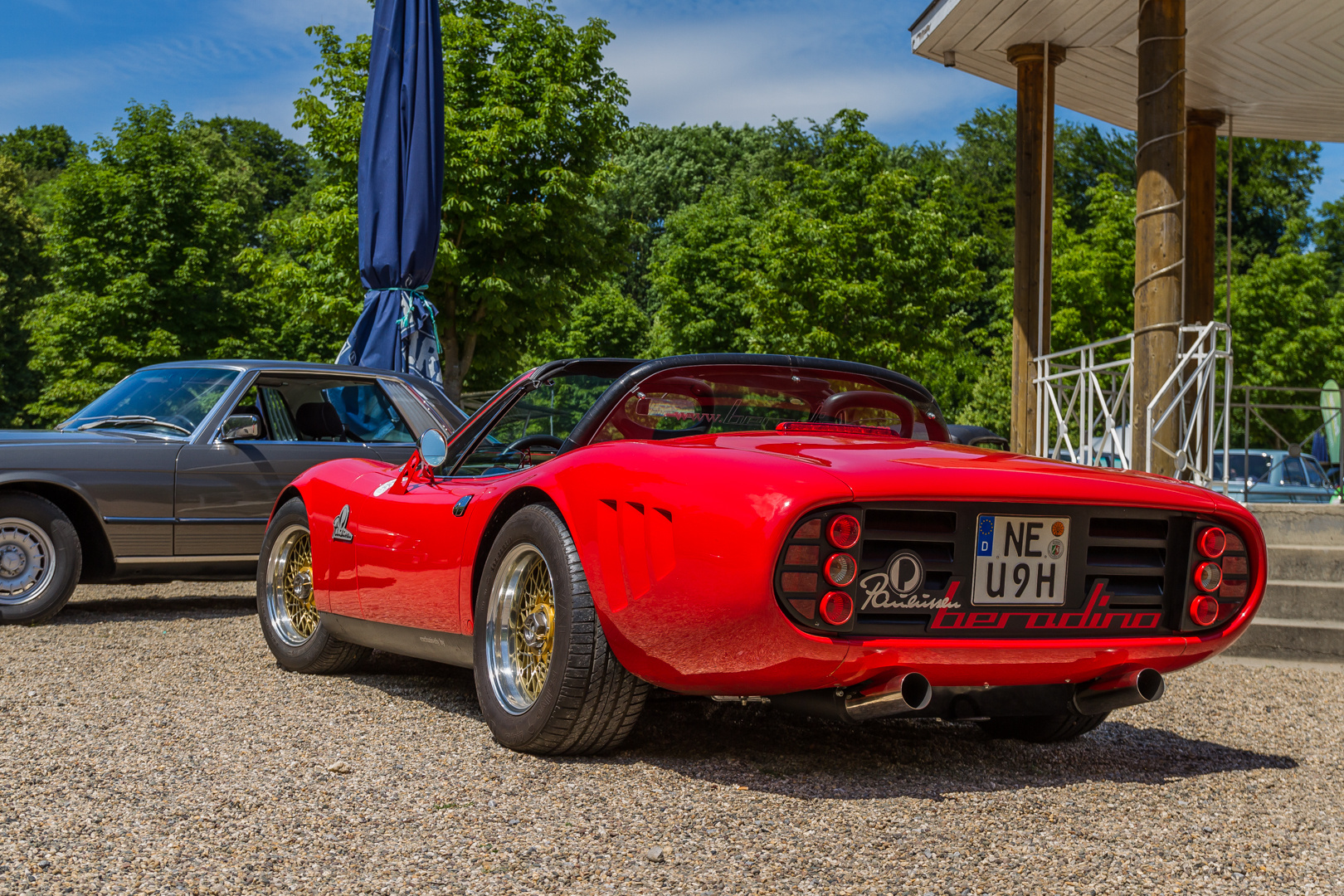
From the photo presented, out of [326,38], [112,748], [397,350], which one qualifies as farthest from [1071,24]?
[326,38]

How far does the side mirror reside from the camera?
7.20 metres

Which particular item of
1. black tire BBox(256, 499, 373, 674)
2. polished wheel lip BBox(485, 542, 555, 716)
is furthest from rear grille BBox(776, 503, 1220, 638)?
black tire BBox(256, 499, 373, 674)

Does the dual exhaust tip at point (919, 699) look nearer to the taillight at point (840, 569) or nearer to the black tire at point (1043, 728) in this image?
the taillight at point (840, 569)

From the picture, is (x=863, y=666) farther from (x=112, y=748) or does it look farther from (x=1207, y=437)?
(x=1207, y=437)

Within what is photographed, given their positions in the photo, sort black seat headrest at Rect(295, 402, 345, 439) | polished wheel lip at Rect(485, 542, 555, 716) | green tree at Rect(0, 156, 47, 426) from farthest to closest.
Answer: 1. green tree at Rect(0, 156, 47, 426)
2. black seat headrest at Rect(295, 402, 345, 439)
3. polished wheel lip at Rect(485, 542, 555, 716)

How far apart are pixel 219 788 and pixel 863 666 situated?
1718mm

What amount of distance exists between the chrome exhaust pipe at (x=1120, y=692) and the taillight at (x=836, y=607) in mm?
873

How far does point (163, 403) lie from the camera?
24.7 feet

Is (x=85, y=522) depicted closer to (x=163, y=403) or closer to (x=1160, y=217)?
(x=163, y=403)

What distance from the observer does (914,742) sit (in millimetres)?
4051

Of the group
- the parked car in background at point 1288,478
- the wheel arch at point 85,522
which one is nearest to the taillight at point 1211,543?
the wheel arch at point 85,522

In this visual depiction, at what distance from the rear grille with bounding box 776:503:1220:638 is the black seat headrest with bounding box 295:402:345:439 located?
17.5ft
